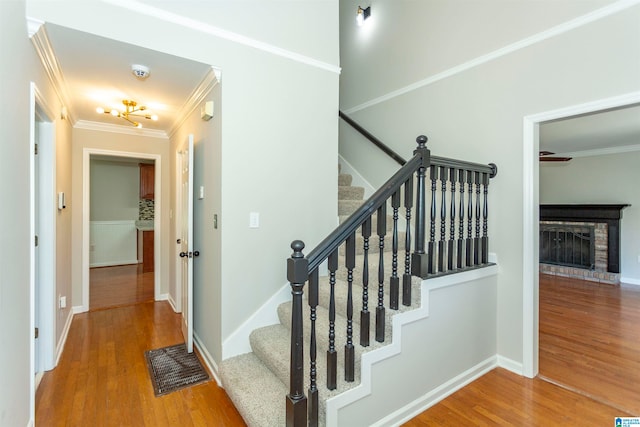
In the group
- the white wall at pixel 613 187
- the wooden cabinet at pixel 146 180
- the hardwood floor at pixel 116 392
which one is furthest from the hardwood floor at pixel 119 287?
the white wall at pixel 613 187

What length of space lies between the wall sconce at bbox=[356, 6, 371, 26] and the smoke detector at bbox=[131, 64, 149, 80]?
3180 mm

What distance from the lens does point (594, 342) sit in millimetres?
3133

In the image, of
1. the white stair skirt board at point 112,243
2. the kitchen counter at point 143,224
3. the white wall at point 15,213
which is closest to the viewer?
the white wall at point 15,213

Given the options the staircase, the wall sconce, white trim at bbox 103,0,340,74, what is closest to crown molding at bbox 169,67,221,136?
white trim at bbox 103,0,340,74

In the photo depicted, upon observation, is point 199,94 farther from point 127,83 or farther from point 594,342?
point 594,342

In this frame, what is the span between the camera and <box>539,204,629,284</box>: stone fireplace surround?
5699 millimetres

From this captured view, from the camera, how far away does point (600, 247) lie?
5.89 metres

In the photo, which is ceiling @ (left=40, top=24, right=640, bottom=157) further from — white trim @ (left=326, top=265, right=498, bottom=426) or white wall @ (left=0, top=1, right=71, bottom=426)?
white trim @ (left=326, top=265, right=498, bottom=426)

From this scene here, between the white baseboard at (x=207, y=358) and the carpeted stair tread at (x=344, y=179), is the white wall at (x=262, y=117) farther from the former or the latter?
the carpeted stair tread at (x=344, y=179)

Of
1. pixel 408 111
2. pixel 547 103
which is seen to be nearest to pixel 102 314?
pixel 408 111

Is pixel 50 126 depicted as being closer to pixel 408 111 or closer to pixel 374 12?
pixel 408 111

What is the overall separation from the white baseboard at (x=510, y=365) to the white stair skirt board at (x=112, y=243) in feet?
25.0

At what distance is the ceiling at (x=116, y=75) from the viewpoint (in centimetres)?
202

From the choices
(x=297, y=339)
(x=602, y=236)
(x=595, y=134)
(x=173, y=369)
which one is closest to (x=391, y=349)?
(x=297, y=339)
